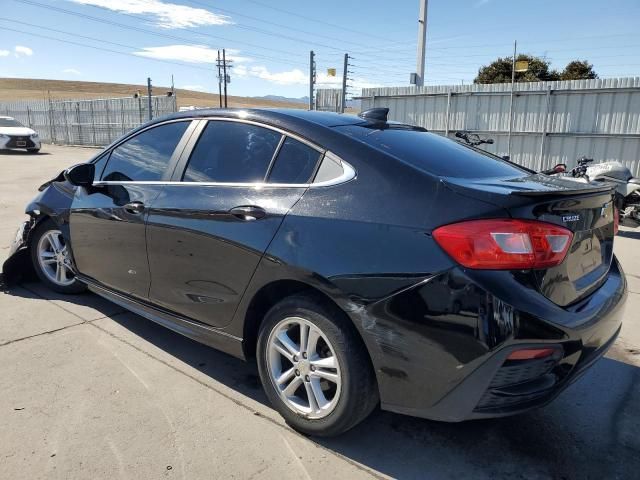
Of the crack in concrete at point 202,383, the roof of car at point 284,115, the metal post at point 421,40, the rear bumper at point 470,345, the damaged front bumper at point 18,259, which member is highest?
the metal post at point 421,40

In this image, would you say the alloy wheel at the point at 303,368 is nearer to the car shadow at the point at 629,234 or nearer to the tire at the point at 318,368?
the tire at the point at 318,368

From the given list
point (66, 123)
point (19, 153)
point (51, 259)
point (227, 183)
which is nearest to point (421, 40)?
point (51, 259)

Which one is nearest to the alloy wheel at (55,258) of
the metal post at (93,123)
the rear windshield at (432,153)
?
the rear windshield at (432,153)

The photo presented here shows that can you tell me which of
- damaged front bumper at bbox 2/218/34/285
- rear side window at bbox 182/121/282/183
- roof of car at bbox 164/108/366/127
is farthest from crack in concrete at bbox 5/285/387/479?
roof of car at bbox 164/108/366/127

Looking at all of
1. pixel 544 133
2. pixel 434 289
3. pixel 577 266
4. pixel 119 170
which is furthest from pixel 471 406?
pixel 544 133

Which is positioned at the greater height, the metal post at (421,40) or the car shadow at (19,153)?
the metal post at (421,40)

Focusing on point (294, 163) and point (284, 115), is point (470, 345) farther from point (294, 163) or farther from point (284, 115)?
point (284, 115)

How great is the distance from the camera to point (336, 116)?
309cm

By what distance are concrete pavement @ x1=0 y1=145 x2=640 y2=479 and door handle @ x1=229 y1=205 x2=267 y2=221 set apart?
1071 mm

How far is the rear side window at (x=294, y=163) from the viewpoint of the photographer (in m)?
2.59

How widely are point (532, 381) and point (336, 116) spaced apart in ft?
6.02

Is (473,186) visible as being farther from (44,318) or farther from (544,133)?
(544,133)

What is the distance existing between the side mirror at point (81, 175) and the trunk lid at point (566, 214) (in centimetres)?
276

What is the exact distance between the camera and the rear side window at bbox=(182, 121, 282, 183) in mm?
2801
